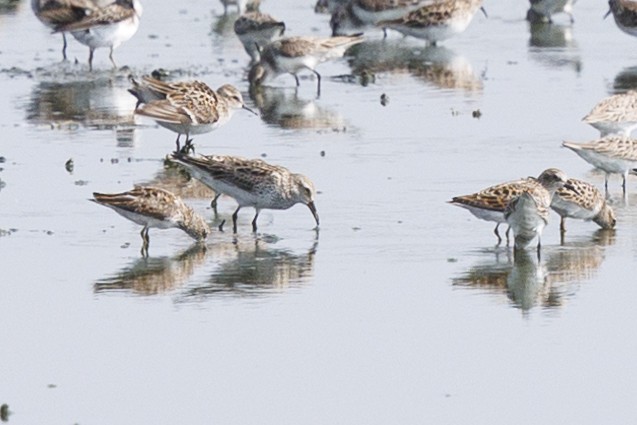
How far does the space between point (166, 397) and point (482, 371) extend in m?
2.02

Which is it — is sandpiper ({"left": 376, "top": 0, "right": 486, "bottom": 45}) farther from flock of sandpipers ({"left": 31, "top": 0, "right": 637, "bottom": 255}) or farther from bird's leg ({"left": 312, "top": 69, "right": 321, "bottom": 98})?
bird's leg ({"left": 312, "top": 69, "right": 321, "bottom": 98})

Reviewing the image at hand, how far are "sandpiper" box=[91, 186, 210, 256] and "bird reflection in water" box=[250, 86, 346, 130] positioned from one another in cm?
610

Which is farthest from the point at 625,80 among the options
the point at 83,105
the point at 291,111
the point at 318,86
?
the point at 83,105

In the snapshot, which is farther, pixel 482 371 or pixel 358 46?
pixel 358 46

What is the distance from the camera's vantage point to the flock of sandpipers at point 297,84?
1546 centimetres

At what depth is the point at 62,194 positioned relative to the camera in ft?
58.0

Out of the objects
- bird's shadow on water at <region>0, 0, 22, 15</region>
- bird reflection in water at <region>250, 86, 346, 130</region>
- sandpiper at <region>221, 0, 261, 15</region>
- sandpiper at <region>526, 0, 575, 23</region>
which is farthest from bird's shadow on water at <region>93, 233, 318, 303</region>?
bird's shadow on water at <region>0, 0, 22, 15</region>

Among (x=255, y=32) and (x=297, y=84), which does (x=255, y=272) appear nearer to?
(x=297, y=84)

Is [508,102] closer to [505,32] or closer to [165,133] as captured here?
[165,133]

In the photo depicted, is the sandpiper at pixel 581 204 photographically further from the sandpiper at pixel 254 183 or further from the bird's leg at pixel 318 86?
the bird's leg at pixel 318 86

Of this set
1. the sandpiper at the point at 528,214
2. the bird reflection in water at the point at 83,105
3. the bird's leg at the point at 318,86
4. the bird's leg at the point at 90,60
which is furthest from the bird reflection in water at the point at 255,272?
the bird's leg at the point at 90,60

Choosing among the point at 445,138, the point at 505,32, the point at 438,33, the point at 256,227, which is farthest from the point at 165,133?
the point at 505,32

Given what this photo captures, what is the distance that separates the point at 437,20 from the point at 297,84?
3799mm

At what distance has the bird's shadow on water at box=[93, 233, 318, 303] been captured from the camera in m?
14.0
